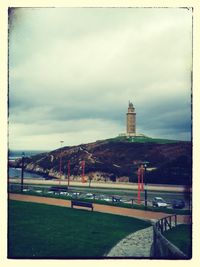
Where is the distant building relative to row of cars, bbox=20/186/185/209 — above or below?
above

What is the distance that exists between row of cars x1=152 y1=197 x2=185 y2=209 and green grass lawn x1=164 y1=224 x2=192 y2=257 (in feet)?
1.11

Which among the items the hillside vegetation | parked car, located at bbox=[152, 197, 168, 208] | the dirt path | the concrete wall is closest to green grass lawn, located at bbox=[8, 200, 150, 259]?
the dirt path

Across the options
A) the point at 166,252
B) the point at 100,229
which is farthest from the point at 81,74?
the point at 166,252

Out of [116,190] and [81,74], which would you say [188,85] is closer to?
[81,74]

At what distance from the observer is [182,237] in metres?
5.68

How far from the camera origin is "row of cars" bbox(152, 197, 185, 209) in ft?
19.5

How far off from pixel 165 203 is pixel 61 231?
1.87 m

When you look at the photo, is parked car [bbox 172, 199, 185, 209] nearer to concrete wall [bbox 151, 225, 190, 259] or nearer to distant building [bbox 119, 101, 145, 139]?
concrete wall [bbox 151, 225, 190, 259]

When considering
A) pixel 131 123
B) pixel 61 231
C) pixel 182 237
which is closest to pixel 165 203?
pixel 182 237

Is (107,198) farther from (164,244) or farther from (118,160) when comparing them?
(164,244)

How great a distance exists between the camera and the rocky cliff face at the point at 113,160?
6.10 meters

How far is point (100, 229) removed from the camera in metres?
5.86

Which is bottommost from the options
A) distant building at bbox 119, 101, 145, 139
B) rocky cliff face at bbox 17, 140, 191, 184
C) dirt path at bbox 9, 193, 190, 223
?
dirt path at bbox 9, 193, 190, 223
